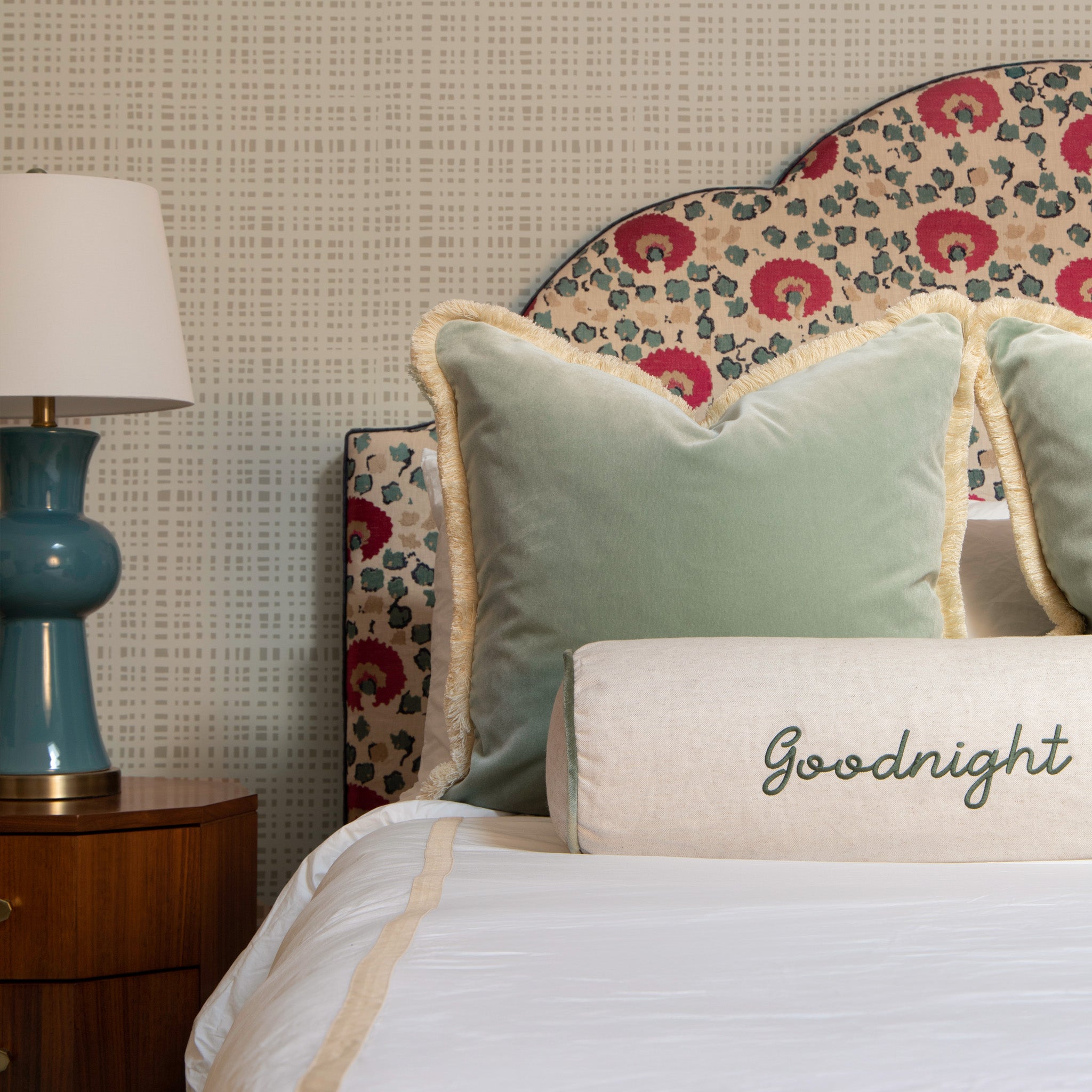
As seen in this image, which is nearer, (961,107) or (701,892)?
(701,892)

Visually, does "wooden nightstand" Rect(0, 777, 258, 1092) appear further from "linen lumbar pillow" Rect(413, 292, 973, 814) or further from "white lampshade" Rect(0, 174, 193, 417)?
"white lampshade" Rect(0, 174, 193, 417)

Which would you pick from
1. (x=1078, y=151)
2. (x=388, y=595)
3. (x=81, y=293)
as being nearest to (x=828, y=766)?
(x=388, y=595)

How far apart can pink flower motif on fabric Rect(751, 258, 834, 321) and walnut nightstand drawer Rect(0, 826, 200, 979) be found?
3.41 ft

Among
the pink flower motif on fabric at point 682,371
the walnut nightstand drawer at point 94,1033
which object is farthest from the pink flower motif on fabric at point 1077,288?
the walnut nightstand drawer at point 94,1033

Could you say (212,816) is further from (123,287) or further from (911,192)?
(911,192)

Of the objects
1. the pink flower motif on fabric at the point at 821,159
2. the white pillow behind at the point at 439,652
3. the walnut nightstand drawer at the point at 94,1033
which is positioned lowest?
the walnut nightstand drawer at the point at 94,1033

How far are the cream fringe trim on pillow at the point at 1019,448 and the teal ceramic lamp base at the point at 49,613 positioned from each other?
39.9 inches

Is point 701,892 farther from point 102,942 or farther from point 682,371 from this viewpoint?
point 682,371

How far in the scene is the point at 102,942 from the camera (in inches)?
45.4

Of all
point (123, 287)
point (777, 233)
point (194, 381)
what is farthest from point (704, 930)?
point (194, 381)

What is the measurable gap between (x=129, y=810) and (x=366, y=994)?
0.81 meters

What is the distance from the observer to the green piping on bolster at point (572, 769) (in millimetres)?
792

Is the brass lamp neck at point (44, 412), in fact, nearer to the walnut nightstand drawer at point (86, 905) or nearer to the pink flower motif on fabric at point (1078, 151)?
the walnut nightstand drawer at point (86, 905)

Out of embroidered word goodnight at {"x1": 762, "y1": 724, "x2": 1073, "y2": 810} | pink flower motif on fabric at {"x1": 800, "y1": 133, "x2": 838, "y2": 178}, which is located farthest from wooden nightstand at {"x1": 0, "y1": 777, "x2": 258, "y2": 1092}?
pink flower motif on fabric at {"x1": 800, "y1": 133, "x2": 838, "y2": 178}
